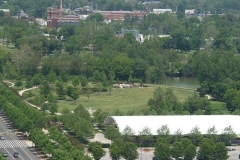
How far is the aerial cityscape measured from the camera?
51844 mm

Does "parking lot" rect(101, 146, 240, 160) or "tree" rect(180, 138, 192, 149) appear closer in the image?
"tree" rect(180, 138, 192, 149)

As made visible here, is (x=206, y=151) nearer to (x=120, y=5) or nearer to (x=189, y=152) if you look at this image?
(x=189, y=152)

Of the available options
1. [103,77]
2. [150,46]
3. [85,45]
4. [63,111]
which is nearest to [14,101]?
[63,111]

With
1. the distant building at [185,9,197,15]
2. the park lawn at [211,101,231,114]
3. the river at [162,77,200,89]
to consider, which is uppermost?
the park lawn at [211,101,231,114]

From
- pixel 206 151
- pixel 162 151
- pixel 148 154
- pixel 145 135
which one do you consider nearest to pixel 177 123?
pixel 145 135

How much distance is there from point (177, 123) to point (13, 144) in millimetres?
10991

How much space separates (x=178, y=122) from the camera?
56.4 meters

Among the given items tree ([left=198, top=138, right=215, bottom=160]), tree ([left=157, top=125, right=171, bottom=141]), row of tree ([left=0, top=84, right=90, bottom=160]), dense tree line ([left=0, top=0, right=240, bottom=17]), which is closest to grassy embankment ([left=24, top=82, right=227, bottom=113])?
row of tree ([left=0, top=84, right=90, bottom=160])

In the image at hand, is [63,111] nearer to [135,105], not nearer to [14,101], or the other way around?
[14,101]

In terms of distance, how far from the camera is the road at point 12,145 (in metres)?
50.4

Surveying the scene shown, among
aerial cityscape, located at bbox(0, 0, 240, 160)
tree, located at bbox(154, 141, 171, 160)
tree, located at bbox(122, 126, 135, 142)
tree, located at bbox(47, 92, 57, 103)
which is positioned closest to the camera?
tree, located at bbox(154, 141, 171, 160)

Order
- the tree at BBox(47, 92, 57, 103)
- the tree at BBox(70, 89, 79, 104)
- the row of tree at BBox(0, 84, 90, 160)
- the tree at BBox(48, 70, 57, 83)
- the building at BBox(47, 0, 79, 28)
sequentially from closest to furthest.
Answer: the row of tree at BBox(0, 84, 90, 160) → the tree at BBox(47, 92, 57, 103) → the tree at BBox(70, 89, 79, 104) → the tree at BBox(48, 70, 57, 83) → the building at BBox(47, 0, 79, 28)

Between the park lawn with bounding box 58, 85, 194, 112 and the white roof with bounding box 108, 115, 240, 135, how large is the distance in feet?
24.0

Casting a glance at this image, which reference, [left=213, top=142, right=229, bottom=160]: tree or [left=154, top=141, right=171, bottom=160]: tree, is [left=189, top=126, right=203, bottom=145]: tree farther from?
[left=154, top=141, right=171, bottom=160]: tree
